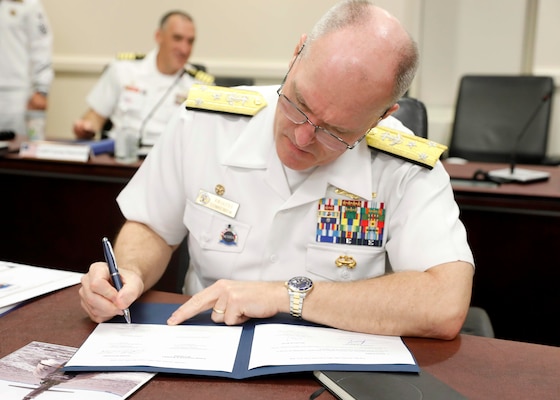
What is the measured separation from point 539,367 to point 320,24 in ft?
2.27

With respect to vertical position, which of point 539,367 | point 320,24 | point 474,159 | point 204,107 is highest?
point 320,24

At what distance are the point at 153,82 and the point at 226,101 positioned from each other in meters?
2.24

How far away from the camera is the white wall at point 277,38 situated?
3738mm

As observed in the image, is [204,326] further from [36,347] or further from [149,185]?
[149,185]

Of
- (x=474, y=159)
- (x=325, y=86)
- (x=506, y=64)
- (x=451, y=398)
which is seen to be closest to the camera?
(x=451, y=398)

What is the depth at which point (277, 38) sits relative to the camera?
4152mm

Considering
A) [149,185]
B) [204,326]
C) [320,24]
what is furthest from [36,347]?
[320,24]

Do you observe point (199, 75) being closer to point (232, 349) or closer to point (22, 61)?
point (22, 61)

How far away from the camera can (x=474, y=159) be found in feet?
11.7

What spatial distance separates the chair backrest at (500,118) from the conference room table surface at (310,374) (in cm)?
265

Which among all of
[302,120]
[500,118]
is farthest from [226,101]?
[500,118]

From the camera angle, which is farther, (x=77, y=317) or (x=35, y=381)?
(x=77, y=317)

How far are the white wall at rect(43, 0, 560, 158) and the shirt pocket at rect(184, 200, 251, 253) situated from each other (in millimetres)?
2621

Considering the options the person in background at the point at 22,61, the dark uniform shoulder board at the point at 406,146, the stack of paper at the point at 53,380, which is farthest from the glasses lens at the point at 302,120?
the person in background at the point at 22,61
